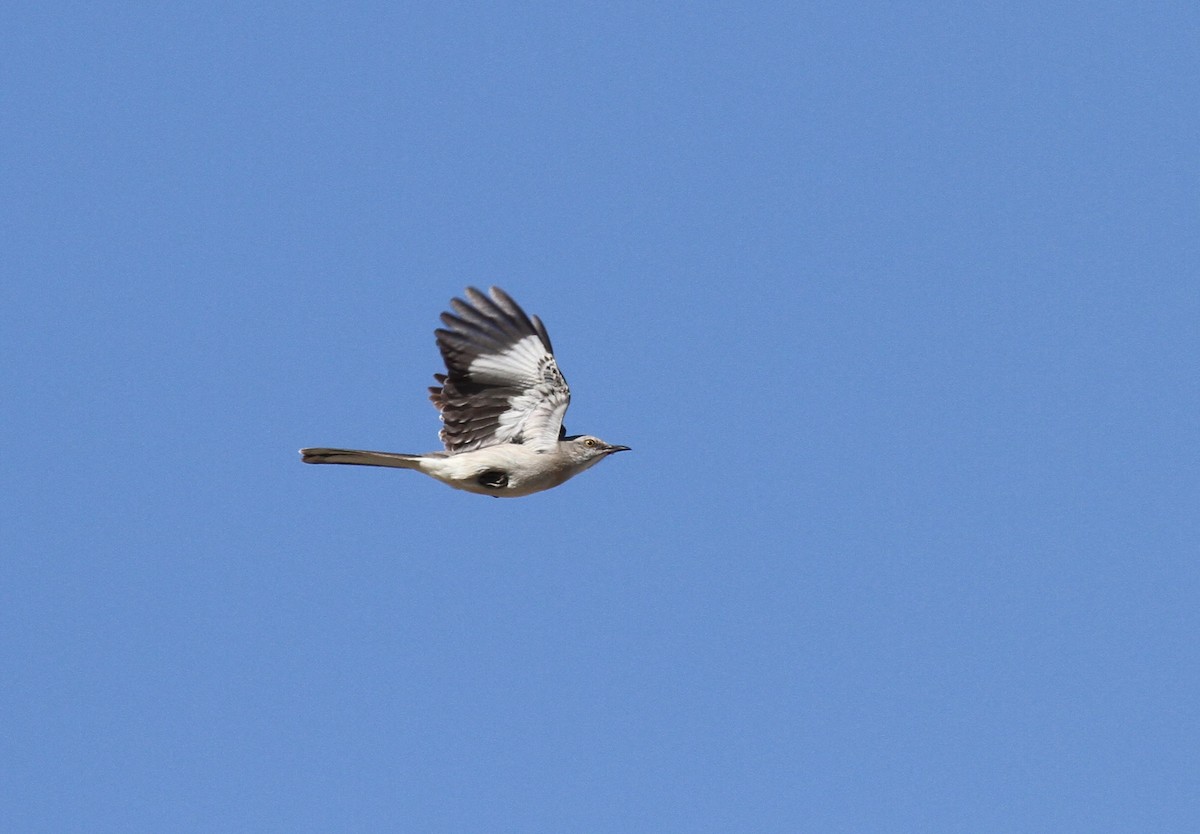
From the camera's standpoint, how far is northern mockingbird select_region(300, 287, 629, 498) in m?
12.9

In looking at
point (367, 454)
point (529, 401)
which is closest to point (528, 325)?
point (529, 401)

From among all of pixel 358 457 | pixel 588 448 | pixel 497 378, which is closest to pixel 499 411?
pixel 497 378

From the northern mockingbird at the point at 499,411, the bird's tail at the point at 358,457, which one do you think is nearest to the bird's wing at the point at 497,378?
the northern mockingbird at the point at 499,411

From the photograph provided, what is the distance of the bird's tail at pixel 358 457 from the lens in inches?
492

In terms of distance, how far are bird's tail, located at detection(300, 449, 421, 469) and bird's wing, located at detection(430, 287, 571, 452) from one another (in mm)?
784

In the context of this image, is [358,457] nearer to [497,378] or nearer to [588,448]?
[497,378]

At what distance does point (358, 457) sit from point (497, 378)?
5.62 ft

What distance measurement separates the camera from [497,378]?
13.2 metres

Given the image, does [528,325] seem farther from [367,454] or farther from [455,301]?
[367,454]

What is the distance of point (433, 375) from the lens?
46.4 ft

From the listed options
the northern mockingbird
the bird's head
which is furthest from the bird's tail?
the bird's head

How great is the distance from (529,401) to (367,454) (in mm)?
1869

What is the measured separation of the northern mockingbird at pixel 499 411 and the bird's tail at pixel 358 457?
12 millimetres

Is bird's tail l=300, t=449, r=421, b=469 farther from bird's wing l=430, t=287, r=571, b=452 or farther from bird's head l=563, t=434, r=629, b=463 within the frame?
bird's head l=563, t=434, r=629, b=463
